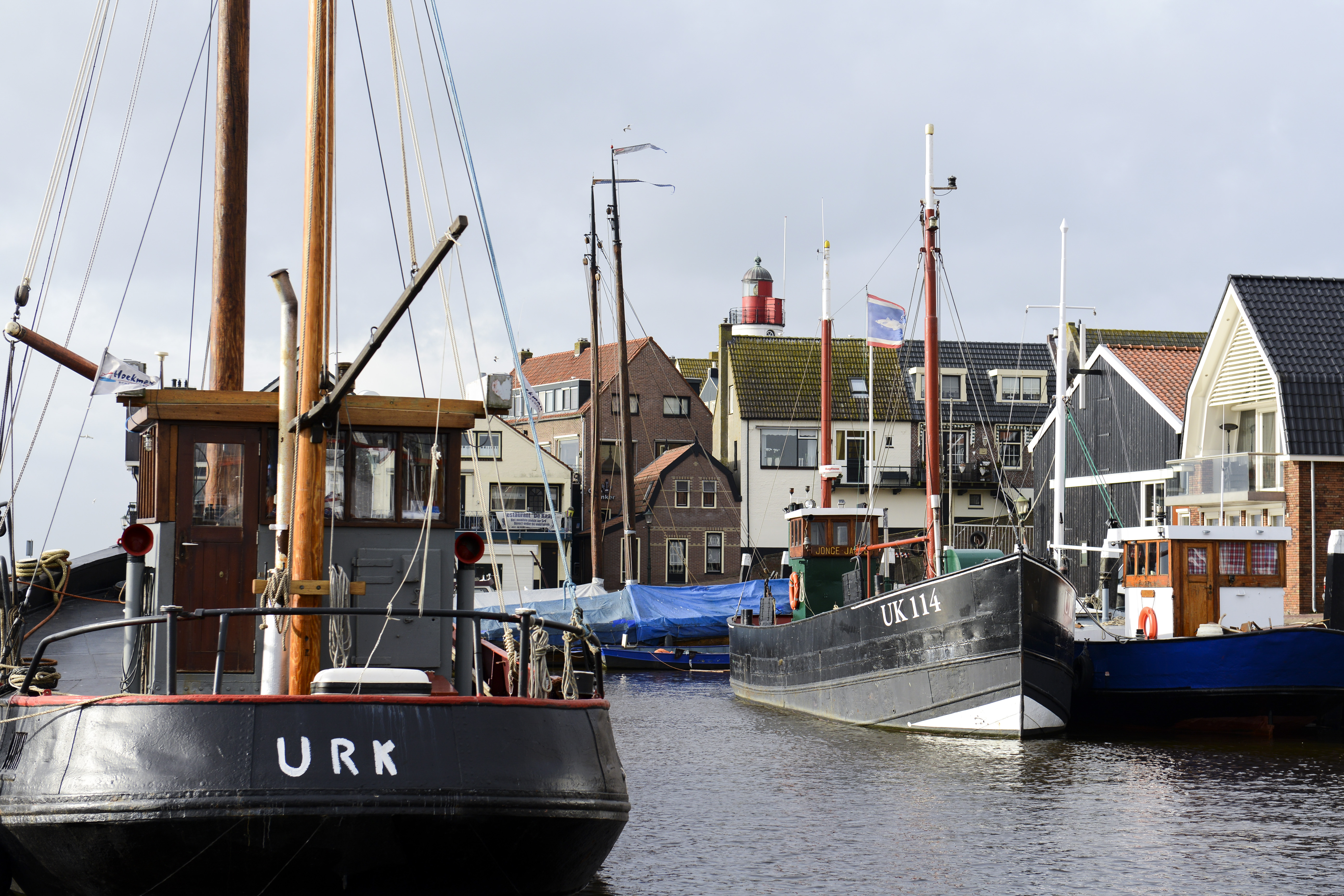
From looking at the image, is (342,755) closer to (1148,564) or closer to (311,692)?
Result: (311,692)

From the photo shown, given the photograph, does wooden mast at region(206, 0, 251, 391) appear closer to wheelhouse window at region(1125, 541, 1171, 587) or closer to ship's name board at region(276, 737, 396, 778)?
ship's name board at region(276, 737, 396, 778)

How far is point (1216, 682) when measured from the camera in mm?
23562

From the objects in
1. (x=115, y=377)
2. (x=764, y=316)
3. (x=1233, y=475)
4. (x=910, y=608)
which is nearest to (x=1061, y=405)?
(x=1233, y=475)

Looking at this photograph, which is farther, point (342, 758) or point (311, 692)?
point (311, 692)

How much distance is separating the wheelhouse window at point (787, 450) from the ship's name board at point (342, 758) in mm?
53620

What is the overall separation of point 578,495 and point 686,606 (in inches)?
947

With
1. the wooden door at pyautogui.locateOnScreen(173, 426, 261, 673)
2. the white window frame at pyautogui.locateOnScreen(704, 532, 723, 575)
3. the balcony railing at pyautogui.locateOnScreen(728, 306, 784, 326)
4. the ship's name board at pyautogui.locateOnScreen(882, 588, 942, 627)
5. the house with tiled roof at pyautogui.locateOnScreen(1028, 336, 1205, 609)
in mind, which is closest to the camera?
the wooden door at pyautogui.locateOnScreen(173, 426, 261, 673)

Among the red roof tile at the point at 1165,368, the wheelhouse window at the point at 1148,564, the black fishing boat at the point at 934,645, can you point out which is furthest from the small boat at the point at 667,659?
the red roof tile at the point at 1165,368

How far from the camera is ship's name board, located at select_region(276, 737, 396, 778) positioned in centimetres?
814

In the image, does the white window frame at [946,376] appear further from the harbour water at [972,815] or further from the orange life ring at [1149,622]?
the harbour water at [972,815]

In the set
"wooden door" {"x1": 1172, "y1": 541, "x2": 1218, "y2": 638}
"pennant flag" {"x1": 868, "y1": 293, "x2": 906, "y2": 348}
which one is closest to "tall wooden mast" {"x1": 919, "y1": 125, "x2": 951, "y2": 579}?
"pennant flag" {"x1": 868, "y1": 293, "x2": 906, "y2": 348}

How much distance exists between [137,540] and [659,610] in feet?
102

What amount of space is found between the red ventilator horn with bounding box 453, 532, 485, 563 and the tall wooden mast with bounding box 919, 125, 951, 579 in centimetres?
1412

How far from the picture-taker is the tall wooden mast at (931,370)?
82.4ft
